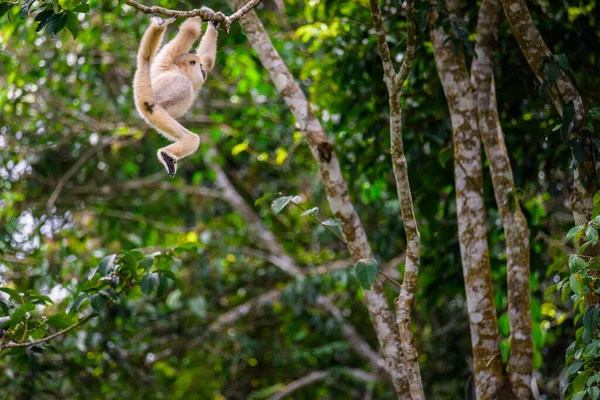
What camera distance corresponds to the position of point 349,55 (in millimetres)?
5652

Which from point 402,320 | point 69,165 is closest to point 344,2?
point 402,320

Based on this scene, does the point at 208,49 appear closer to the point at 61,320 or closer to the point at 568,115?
the point at 61,320

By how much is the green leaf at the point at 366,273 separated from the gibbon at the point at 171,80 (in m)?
1.05

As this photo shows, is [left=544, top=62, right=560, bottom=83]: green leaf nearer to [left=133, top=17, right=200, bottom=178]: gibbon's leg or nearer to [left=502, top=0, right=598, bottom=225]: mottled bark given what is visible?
[left=502, top=0, right=598, bottom=225]: mottled bark

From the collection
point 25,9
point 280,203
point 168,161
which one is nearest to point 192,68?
point 168,161

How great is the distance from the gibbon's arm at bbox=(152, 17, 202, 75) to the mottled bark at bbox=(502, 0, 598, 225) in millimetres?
2056

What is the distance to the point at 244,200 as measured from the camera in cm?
983

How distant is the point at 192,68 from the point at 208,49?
0.43m

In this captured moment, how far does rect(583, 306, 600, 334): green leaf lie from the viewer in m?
3.29

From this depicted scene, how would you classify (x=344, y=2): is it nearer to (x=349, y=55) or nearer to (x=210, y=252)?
(x=349, y=55)

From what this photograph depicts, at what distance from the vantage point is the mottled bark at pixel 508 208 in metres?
4.07

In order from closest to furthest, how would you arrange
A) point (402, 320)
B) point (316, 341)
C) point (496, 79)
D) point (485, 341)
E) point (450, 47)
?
point (402, 320)
point (485, 341)
point (450, 47)
point (496, 79)
point (316, 341)

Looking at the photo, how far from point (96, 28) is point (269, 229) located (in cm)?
371

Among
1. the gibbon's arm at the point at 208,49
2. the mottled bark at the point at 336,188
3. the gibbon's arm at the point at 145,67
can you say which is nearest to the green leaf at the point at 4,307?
the gibbon's arm at the point at 145,67
